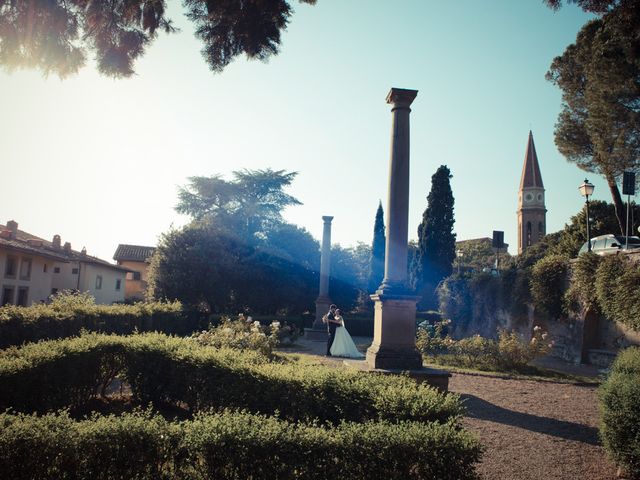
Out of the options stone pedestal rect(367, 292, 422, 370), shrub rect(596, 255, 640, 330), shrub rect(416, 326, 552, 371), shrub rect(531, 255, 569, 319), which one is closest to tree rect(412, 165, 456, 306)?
shrub rect(531, 255, 569, 319)

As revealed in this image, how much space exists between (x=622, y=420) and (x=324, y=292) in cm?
1812

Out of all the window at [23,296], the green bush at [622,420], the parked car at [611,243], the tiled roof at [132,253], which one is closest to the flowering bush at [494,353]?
the parked car at [611,243]

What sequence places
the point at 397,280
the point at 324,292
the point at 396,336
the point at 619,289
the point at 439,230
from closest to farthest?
the point at 396,336
the point at 397,280
the point at 619,289
the point at 324,292
the point at 439,230

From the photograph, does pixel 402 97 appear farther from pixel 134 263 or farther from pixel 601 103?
pixel 134 263

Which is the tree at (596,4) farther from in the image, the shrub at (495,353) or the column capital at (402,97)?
the shrub at (495,353)

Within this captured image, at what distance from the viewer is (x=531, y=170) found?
219 feet

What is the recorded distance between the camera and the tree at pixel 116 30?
553cm

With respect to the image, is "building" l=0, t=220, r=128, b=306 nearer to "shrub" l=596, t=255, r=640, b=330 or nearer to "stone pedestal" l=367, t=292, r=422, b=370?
"stone pedestal" l=367, t=292, r=422, b=370

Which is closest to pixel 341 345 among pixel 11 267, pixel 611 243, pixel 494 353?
pixel 494 353

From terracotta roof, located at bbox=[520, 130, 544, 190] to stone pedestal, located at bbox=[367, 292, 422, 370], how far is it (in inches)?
2549

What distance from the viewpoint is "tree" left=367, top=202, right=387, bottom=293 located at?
3962 cm

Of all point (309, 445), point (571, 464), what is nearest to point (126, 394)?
point (309, 445)

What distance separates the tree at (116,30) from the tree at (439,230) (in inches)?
1078

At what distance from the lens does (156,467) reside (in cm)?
332
